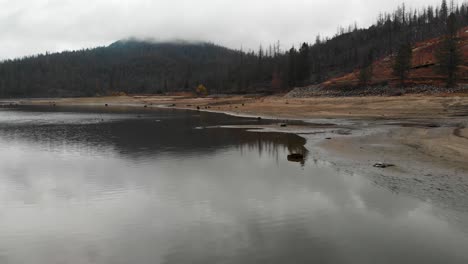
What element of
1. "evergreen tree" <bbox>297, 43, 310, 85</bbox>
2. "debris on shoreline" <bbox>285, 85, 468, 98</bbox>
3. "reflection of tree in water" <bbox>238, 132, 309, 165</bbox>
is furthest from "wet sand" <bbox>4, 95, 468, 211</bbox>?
"evergreen tree" <bbox>297, 43, 310, 85</bbox>

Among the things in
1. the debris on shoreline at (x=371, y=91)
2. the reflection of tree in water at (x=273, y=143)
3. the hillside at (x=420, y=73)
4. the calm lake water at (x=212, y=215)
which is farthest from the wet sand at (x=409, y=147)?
the hillside at (x=420, y=73)

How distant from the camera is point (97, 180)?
24.0 metres

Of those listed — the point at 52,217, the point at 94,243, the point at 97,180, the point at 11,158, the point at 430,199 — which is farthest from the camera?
the point at 11,158

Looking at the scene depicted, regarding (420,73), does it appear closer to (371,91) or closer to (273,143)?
(371,91)

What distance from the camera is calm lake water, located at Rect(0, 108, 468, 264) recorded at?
12.7m

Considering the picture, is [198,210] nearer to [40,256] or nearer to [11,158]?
[40,256]

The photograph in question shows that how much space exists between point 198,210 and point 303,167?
1107 centimetres

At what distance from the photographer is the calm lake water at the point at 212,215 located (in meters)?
12.7

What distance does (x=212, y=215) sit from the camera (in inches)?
654

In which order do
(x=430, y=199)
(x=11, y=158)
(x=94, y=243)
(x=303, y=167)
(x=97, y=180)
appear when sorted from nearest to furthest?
(x=94, y=243)
(x=430, y=199)
(x=97, y=180)
(x=303, y=167)
(x=11, y=158)

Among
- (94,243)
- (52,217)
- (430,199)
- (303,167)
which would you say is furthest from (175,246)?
(303,167)

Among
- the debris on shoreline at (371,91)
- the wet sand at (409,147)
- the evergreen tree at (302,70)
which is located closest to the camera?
the wet sand at (409,147)

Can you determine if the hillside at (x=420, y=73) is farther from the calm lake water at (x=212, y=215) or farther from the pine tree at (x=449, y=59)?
the calm lake water at (x=212, y=215)

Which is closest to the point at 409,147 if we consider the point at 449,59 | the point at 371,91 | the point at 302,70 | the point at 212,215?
the point at 212,215
